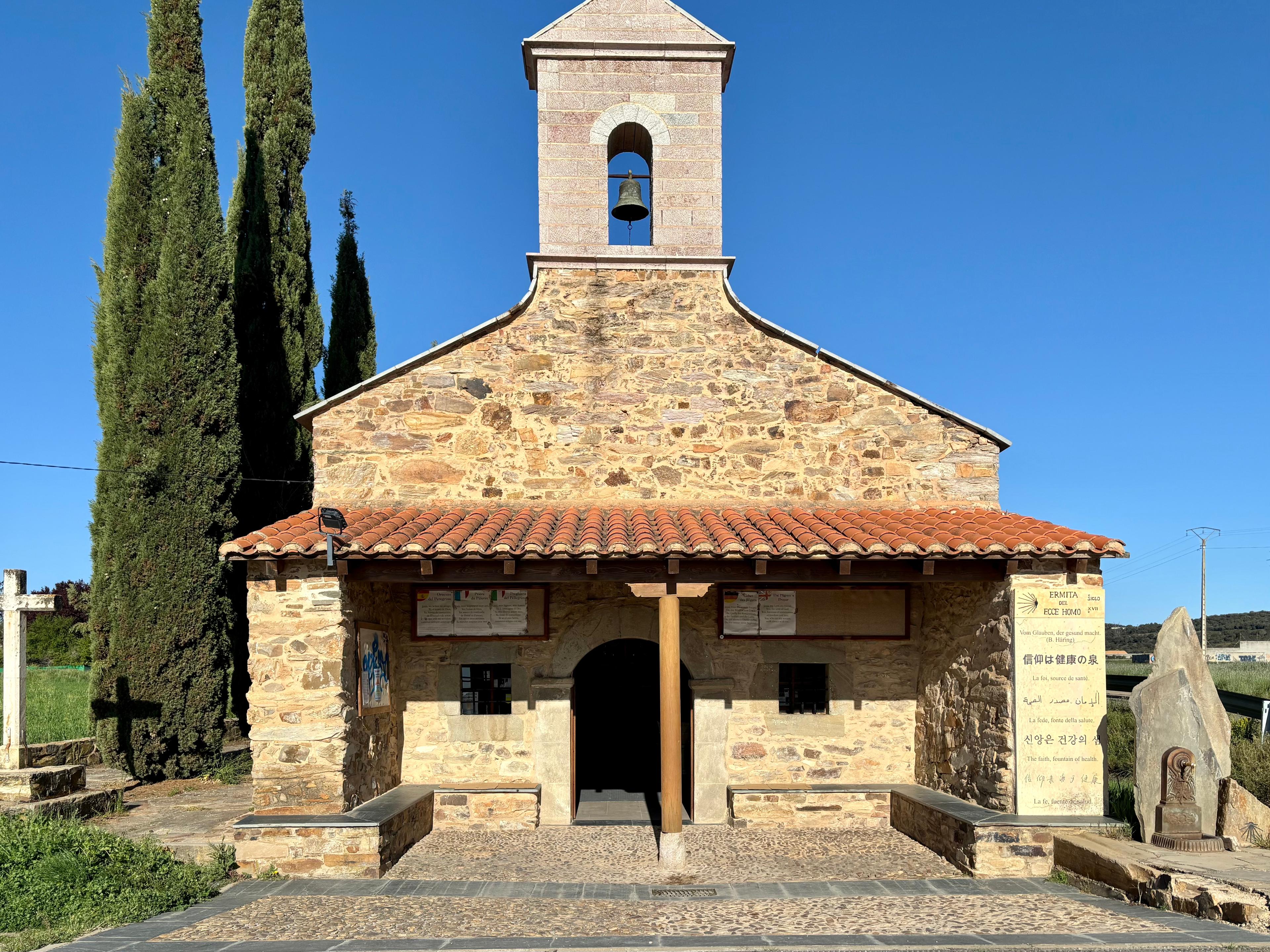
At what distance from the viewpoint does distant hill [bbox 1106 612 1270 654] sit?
50062 mm

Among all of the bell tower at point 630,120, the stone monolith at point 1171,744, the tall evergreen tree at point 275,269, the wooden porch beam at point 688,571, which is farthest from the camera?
the tall evergreen tree at point 275,269

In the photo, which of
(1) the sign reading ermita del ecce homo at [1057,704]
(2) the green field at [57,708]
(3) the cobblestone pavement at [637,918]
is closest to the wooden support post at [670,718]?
(3) the cobblestone pavement at [637,918]

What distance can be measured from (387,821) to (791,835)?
12.6ft

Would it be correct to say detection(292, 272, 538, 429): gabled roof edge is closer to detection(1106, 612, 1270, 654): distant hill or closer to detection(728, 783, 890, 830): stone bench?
detection(728, 783, 890, 830): stone bench

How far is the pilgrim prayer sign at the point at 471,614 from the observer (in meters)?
9.11

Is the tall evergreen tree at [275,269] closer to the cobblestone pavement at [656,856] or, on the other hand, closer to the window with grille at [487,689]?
the window with grille at [487,689]

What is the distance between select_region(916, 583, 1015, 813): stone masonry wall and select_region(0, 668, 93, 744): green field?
9.86 m

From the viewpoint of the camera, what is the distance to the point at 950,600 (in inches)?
340

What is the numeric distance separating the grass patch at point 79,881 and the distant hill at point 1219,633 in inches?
1973

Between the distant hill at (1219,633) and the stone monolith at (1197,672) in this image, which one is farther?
the distant hill at (1219,633)

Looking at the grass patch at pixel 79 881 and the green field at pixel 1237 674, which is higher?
the grass patch at pixel 79 881

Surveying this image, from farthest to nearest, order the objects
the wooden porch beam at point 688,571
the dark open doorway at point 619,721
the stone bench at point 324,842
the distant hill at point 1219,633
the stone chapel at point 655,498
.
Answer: the distant hill at point 1219,633, the dark open doorway at point 619,721, the stone chapel at point 655,498, the wooden porch beam at point 688,571, the stone bench at point 324,842

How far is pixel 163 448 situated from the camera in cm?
1103

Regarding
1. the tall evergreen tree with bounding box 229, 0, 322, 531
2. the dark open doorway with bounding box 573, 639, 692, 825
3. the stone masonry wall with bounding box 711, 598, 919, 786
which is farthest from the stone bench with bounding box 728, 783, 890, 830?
the tall evergreen tree with bounding box 229, 0, 322, 531
